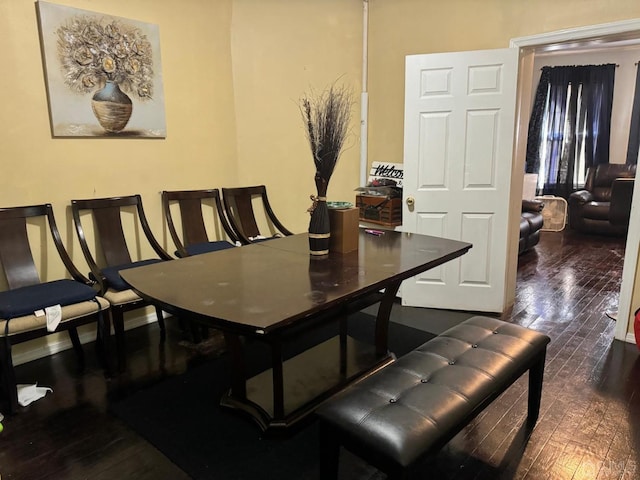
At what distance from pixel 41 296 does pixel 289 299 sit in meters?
1.52

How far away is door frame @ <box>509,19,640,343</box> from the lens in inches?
113

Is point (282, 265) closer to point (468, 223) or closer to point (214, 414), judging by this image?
point (214, 414)

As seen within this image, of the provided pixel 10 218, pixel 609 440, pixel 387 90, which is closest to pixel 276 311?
pixel 609 440

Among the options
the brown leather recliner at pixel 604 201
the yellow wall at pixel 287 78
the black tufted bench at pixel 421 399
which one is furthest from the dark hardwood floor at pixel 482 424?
the brown leather recliner at pixel 604 201

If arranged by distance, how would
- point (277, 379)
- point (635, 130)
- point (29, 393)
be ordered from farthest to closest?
1. point (635, 130)
2. point (29, 393)
3. point (277, 379)

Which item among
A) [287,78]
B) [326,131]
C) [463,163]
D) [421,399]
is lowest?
[421,399]

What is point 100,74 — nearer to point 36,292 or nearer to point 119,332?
point 36,292

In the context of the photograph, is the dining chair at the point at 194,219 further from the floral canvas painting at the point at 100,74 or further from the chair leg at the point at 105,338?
the chair leg at the point at 105,338

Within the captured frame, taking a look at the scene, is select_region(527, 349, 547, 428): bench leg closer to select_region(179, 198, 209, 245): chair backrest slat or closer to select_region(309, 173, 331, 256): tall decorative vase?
select_region(309, 173, 331, 256): tall decorative vase

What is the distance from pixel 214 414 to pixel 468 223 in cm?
227

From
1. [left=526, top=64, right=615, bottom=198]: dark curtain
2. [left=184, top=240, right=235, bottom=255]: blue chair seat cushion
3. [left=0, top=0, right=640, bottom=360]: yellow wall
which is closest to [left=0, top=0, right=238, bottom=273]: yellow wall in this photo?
[left=0, top=0, right=640, bottom=360]: yellow wall

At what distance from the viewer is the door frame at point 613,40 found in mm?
2869

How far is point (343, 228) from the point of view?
229 centimetres

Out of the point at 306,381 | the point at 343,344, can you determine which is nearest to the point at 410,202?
the point at 343,344
